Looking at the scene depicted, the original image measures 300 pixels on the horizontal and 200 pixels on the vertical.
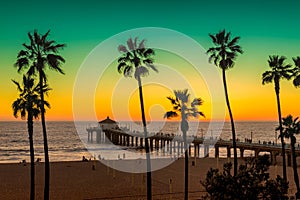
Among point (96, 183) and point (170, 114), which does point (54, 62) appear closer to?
point (170, 114)

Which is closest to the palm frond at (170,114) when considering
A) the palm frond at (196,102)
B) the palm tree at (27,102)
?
the palm frond at (196,102)

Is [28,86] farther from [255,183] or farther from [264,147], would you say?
[264,147]

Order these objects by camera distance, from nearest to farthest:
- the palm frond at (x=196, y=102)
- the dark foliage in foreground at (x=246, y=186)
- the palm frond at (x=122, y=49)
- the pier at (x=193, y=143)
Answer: the dark foliage in foreground at (x=246, y=186)
the palm frond at (x=122, y=49)
the palm frond at (x=196, y=102)
the pier at (x=193, y=143)

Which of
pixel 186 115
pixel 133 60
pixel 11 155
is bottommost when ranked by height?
pixel 11 155

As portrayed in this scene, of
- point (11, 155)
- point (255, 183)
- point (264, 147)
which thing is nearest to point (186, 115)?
point (255, 183)

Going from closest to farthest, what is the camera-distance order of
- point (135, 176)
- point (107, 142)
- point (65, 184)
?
point (65, 184) < point (135, 176) < point (107, 142)

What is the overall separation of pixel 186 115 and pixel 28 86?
457 inches

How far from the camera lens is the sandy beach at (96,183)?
29.9 meters

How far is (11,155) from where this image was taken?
79562 mm

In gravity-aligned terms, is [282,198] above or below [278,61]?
below

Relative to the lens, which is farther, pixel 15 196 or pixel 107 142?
pixel 107 142

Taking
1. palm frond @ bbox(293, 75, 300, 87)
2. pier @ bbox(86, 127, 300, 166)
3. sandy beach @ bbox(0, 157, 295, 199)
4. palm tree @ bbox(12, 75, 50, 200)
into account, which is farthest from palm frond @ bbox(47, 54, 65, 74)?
pier @ bbox(86, 127, 300, 166)

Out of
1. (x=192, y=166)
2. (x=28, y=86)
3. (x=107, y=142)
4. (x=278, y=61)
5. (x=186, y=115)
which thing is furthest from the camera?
(x=107, y=142)

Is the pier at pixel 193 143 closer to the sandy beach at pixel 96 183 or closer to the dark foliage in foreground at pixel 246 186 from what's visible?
the sandy beach at pixel 96 183
